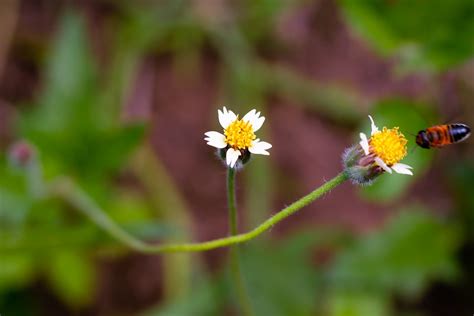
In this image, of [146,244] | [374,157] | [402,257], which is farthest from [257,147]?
[402,257]

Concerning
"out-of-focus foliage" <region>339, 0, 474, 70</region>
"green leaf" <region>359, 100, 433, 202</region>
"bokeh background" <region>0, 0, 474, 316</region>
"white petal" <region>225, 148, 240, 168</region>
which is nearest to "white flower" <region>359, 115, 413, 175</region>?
"white petal" <region>225, 148, 240, 168</region>

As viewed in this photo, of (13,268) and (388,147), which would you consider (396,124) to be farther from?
(13,268)

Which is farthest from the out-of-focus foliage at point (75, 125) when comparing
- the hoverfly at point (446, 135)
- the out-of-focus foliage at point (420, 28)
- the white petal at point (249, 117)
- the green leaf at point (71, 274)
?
the hoverfly at point (446, 135)

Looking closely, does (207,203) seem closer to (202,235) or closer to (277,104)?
(202,235)

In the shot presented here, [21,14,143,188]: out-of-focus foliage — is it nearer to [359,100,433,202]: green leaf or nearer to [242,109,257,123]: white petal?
[242,109,257,123]: white petal

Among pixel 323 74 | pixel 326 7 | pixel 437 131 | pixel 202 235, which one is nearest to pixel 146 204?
pixel 202 235

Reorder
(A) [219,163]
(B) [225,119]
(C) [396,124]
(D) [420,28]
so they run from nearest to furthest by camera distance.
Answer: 1. (B) [225,119]
2. (C) [396,124]
3. (D) [420,28]
4. (A) [219,163]
